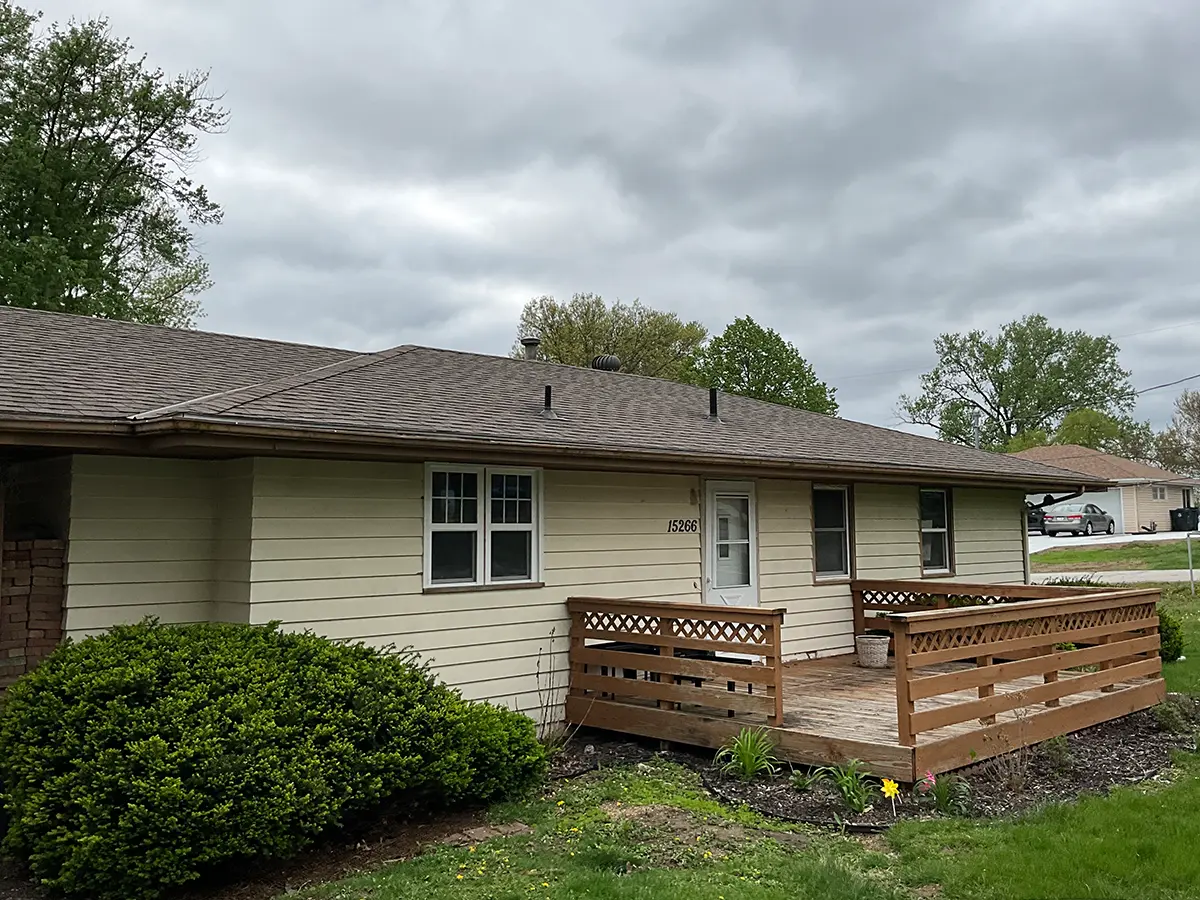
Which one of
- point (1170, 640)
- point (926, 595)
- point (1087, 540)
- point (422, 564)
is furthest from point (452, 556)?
point (1087, 540)

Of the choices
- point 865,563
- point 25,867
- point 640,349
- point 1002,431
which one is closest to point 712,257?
point 640,349

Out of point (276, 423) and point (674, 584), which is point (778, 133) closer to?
point (674, 584)

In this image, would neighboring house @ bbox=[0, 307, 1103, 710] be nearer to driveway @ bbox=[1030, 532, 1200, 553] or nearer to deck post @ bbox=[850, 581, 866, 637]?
deck post @ bbox=[850, 581, 866, 637]

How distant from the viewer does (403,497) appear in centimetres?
757

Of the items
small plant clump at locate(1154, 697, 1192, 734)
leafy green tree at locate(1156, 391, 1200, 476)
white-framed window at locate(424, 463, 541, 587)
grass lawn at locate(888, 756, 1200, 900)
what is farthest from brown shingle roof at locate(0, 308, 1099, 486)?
leafy green tree at locate(1156, 391, 1200, 476)

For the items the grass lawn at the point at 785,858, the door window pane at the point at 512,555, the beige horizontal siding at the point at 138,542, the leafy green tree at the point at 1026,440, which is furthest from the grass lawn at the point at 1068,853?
the leafy green tree at the point at 1026,440

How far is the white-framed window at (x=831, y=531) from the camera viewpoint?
11.3 metres

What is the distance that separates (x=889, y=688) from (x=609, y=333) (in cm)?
3425

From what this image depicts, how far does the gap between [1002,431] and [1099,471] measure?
18646 mm

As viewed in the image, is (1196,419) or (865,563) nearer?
(865,563)

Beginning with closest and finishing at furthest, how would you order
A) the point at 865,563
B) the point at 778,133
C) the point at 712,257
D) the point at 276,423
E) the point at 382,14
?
the point at 276,423 → the point at 382,14 → the point at 865,563 → the point at 778,133 → the point at 712,257

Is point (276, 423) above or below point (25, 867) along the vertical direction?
above

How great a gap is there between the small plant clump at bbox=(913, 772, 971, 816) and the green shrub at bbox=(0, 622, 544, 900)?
2.83m

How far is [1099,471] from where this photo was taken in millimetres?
42094
